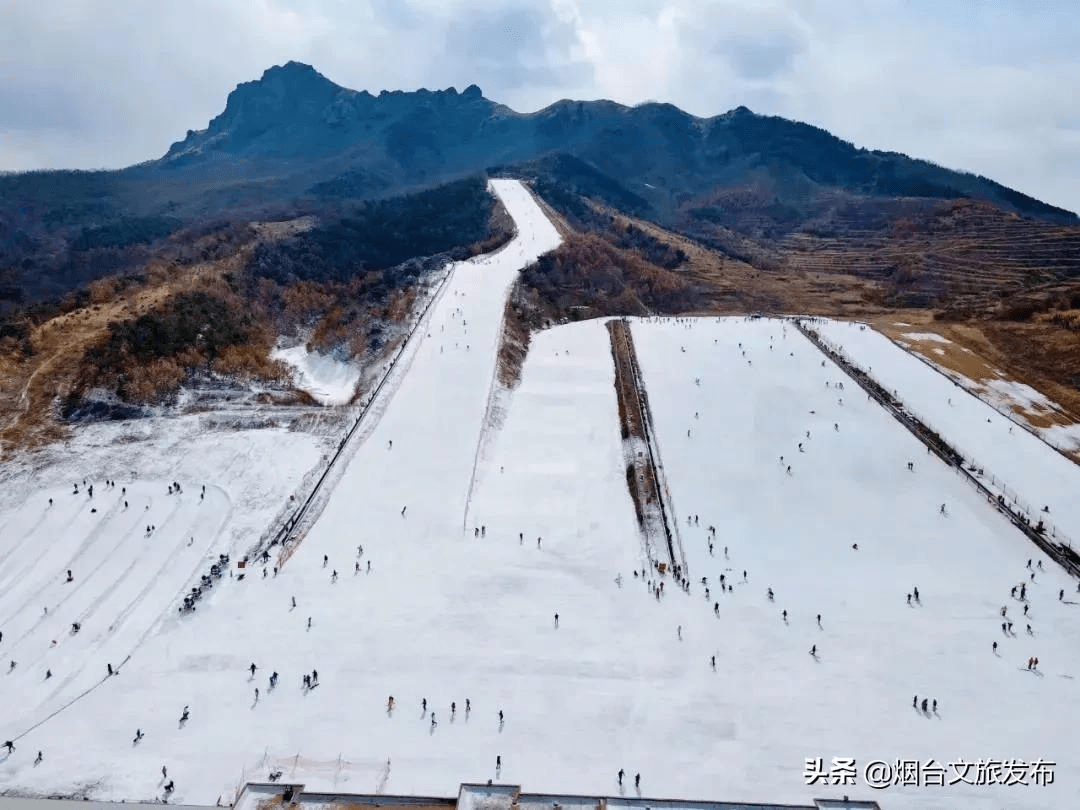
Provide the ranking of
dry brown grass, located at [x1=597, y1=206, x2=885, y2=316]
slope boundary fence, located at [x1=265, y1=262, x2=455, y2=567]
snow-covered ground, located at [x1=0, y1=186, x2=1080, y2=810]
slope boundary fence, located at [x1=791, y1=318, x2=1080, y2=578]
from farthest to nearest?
1. dry brown grass, located at [x1=597, y1=206, x2=885, y2=316]
2. slope boundary fence, located at [x1=265, y1=262, x2=455, y2=567]
3. slope boundary fence, located at [x1=791, y1=318, x2=1080, y2=578]
4. snow-covered ground, located at [x1=0, y1=186, x2=1080, y2=810]

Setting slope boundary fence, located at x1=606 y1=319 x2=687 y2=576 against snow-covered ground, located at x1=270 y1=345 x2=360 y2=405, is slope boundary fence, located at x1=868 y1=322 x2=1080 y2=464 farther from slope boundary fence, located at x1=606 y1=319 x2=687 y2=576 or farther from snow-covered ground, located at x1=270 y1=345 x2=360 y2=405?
snow-covered ground, located at x1=270 y1=345 x2=360 y2=405

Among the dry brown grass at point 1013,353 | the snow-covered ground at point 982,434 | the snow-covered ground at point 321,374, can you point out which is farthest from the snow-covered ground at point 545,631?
the dry brown grass at point 1013,353

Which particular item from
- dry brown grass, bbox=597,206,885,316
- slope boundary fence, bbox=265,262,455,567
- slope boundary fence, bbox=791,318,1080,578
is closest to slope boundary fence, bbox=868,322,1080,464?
slope boundary fence, bbox=791,318,1080,578

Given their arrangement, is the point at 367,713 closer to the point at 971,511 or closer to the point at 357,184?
the point at 971,511

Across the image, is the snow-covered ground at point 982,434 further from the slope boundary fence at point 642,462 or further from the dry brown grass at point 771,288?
the dry brown grass at point 771,288

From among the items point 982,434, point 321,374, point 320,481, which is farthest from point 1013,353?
point 320,481

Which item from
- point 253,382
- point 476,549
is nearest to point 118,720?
point 476,549

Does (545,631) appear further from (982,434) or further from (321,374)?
(321,374)

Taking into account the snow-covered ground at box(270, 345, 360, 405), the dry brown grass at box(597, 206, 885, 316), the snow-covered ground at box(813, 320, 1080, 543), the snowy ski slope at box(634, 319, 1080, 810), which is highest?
the dry brown grass at box(597, 206, 885, 316)
